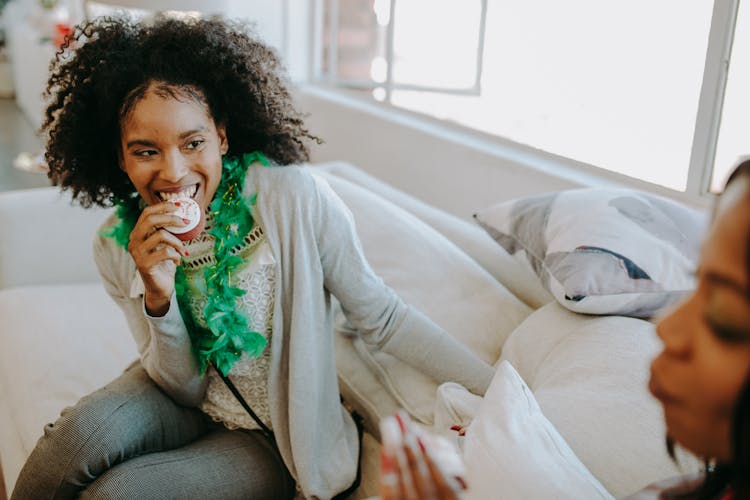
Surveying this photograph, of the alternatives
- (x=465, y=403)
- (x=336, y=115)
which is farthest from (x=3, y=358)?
(x=336, y=115)

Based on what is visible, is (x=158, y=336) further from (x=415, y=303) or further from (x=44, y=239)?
(x=44, y=239)

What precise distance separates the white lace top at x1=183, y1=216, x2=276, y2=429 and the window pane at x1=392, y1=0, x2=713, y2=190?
1.02m

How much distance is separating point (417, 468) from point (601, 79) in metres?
1.63

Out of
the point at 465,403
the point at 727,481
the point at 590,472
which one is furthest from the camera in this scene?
the point at 465,403

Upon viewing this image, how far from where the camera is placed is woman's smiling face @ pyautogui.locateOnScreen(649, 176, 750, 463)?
0.43 meters

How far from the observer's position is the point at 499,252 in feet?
5.65

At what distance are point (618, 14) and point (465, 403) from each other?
1163 mm

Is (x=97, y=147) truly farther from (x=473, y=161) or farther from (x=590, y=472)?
(x=473, y=161)

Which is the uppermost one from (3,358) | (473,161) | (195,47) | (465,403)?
(195,47)

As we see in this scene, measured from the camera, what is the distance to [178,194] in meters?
1.14

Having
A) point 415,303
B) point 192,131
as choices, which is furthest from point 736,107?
point 192,131

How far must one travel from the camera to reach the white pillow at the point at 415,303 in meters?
1.42

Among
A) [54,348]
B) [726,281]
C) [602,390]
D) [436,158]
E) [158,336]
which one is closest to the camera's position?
[726,281]

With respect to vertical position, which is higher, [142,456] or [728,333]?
[728,333]
